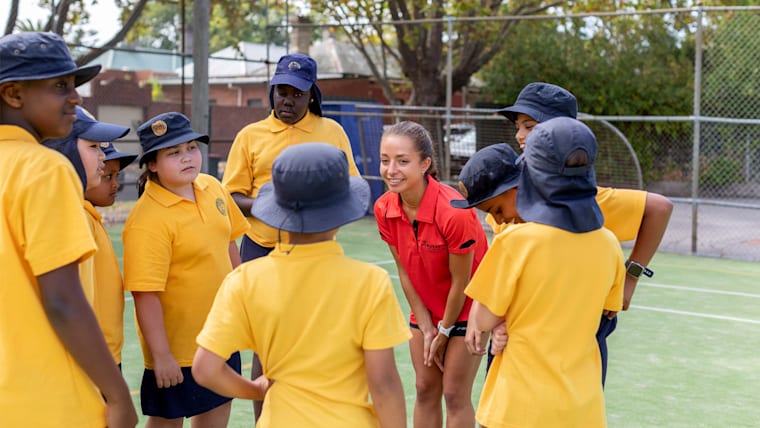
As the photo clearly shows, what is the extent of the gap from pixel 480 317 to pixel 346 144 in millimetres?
2164

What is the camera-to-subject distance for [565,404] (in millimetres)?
2982

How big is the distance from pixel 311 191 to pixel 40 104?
788mm

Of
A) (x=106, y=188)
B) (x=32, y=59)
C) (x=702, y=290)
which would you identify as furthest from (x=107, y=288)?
(x=702, y=290)

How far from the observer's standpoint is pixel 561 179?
9.68 ft

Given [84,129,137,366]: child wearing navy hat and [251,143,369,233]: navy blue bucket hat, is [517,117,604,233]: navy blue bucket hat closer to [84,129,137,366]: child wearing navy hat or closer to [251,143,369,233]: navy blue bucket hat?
[251,143,369,233]: navy blue bucket hat

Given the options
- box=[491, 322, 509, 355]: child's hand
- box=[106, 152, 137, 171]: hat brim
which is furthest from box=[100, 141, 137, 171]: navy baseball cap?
box=[491, 322, 509, 355]: child's hand

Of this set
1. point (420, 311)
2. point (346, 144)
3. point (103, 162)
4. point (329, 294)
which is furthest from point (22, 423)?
point (346, 144)

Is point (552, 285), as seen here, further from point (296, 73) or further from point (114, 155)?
point (296, 73)

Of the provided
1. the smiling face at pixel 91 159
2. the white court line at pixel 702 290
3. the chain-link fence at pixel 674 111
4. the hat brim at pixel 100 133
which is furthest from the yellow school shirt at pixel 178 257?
the chain-link fence at pixel 674 111

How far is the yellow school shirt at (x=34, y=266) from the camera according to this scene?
93.2 inches

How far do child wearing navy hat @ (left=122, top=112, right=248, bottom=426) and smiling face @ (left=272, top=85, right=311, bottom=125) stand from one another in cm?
110

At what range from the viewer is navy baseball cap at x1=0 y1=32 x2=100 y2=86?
2457 mm

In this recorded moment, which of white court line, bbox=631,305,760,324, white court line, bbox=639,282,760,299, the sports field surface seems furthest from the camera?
white court line, bbox=639,282,760,299

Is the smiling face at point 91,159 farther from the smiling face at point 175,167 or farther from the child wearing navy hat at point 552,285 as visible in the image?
the child wearing navy hat at point 552,285
